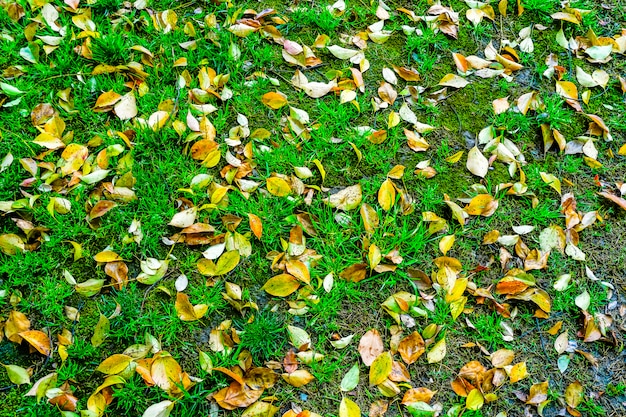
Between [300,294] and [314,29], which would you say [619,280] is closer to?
[300,294]

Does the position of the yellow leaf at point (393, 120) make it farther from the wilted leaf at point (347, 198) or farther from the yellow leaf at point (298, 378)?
the yellow leaf at point (298, 378)

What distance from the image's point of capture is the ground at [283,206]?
7.06 ft

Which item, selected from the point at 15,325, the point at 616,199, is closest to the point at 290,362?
the point at 15,325

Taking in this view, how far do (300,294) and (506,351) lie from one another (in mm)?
860

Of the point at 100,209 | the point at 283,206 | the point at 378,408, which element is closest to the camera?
the point at 378,408

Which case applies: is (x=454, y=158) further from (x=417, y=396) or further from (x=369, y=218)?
(x=417, y=396)

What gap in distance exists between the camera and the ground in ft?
7.06

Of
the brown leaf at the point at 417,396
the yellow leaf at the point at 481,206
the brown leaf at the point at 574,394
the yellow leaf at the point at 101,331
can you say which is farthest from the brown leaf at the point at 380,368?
the yellow leaf at the point at 101,331

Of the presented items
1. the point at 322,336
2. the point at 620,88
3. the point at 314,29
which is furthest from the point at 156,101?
the point at 620,88

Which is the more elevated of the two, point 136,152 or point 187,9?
point 187,9

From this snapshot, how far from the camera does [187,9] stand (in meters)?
3.21

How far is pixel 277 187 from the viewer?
2.57 meters

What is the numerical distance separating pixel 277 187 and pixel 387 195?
51cm

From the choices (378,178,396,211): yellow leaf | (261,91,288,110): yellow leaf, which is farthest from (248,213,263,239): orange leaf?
(261,91,288,110): yellow leaf
